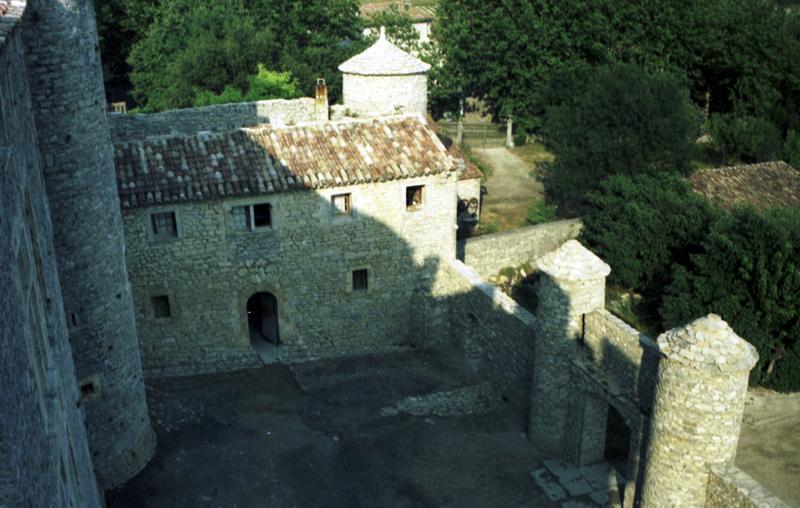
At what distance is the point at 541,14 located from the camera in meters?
43.7

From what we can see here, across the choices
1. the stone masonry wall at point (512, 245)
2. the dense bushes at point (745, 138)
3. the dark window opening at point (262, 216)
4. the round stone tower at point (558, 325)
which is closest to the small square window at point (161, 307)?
the dark window opening at point (262, 216)

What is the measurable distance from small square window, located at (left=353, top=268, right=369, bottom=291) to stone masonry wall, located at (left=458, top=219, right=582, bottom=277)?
18.9ft

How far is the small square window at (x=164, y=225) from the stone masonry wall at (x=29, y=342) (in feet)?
18.8

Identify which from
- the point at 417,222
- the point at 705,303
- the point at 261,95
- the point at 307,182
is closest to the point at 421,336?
the point at 417,222

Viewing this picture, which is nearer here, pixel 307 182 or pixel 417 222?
pixel 307 182

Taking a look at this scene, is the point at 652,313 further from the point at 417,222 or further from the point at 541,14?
the point at 541,14

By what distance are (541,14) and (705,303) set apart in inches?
1035

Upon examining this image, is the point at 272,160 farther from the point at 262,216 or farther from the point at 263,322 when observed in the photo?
the point at 263,322

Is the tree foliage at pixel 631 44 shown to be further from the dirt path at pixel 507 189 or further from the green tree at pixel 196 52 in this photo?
the green tree at pixel 196 52

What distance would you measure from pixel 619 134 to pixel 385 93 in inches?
390

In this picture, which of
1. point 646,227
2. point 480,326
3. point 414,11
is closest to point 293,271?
point 480,326

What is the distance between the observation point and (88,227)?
47.3ft

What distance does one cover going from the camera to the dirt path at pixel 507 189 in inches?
1372

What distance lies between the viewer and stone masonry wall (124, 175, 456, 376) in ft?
63.6
